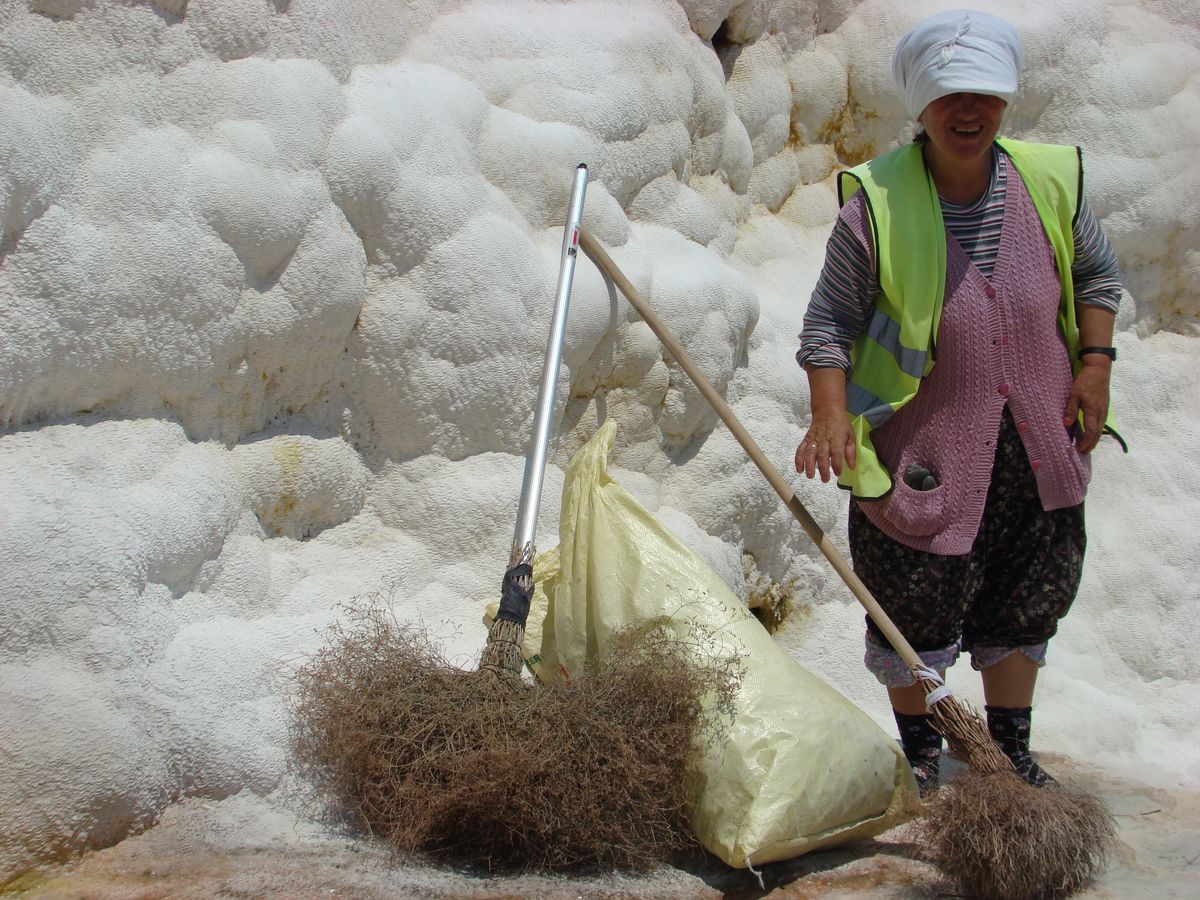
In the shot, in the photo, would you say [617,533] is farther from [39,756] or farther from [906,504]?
[39,756]

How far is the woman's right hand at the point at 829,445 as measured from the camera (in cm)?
238

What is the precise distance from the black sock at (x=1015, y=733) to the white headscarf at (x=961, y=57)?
3.79 ft

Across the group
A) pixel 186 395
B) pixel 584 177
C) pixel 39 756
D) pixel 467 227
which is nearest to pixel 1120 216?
pixel 584 177

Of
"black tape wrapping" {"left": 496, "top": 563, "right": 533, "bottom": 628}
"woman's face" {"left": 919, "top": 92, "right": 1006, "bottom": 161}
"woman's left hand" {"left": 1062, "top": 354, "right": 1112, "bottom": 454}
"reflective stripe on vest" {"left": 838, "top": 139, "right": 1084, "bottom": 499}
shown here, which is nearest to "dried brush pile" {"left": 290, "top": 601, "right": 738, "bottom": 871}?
"black tape wrapping" {"left": 496, "top": 563, "right": 533, "bottom": 628}

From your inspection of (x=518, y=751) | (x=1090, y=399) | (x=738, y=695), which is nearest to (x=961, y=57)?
(x=1090, y=399)

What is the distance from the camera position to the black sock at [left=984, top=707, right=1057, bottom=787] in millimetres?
2531

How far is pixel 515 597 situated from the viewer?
2.47 m

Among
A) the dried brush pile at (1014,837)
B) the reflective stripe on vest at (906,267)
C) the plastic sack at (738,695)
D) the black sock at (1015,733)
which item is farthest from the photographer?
the black sock at (1015,733)

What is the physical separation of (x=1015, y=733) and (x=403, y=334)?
146 centimetres

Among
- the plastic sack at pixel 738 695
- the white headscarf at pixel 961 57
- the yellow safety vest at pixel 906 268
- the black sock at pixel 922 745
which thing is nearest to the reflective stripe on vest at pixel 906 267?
the yellow safety vest at pixel 906 268

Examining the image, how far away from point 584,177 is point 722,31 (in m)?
1.04

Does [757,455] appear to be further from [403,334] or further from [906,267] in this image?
[403,334]

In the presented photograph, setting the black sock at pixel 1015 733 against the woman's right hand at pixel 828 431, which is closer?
the woman's right hand at pixel 828 431

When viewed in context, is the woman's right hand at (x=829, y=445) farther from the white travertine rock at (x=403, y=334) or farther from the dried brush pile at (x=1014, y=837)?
the white travertine rock at (x=403, y=334)
